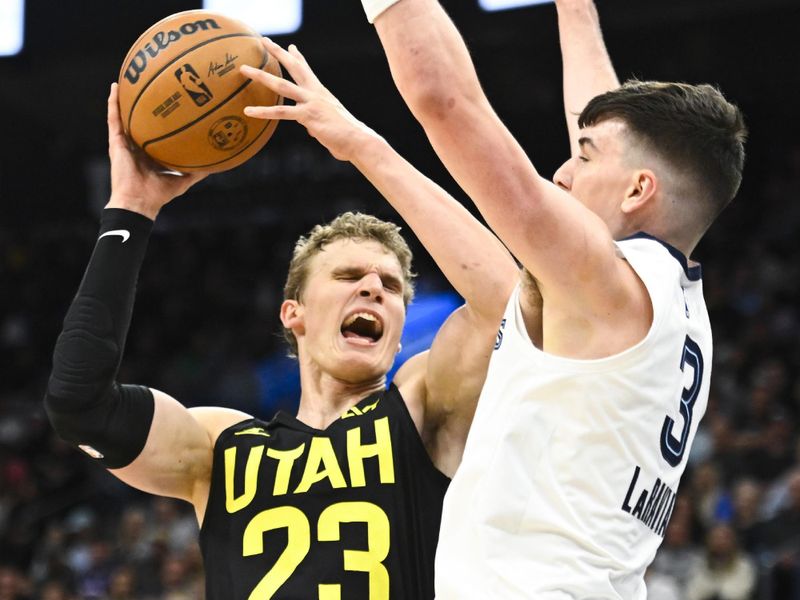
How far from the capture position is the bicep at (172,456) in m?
3.32

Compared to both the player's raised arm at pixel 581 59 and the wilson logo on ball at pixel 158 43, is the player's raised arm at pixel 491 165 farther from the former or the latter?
the wilson logo on ball at pixel 158 43

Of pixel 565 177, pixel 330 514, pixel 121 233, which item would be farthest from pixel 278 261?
pixel 565 177

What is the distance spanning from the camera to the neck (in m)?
3.51

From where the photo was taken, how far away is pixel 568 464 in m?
2.17

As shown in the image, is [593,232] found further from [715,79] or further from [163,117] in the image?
[715,79]

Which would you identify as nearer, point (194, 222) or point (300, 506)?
point (300, 506)

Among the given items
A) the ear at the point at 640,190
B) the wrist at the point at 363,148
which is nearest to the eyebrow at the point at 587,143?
the ear at the point at 640,190

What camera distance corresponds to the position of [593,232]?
2.10 metres

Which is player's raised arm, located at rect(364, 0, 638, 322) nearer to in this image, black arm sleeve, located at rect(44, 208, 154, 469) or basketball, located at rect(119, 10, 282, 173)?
basketball, located at rect(119, 10, 282, 173)

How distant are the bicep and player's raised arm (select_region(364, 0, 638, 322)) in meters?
1.56

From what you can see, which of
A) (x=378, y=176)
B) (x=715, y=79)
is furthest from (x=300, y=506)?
(x=715, y=79)

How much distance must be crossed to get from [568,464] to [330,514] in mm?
1097

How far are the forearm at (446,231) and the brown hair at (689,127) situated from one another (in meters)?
0.46

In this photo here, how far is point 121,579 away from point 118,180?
666 centimetres
